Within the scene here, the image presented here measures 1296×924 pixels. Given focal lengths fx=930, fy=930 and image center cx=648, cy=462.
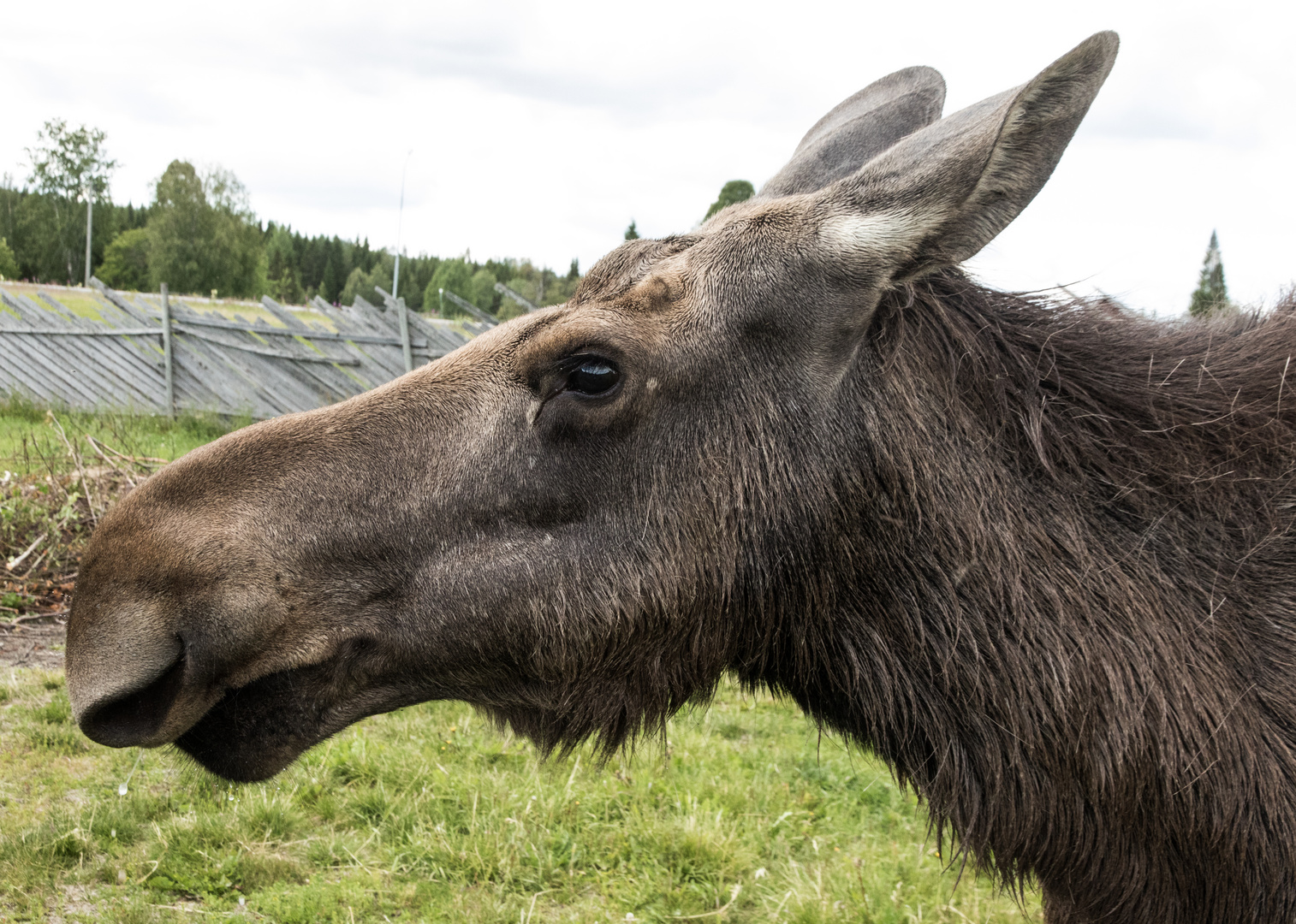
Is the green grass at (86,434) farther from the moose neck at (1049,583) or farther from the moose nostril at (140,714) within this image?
the moose neck at (1049,583)

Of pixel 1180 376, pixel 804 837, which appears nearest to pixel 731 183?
pixel 804 837

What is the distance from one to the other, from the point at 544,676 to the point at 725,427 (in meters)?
0.77

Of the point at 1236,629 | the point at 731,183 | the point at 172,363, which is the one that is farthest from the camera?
the point at 731,183

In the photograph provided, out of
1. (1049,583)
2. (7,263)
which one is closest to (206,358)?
(1049,583)

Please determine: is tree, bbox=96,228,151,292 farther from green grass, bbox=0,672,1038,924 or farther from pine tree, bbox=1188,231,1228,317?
pine tree, bbox=1188,231,1228,317

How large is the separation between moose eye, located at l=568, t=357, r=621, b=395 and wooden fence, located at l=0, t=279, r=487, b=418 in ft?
40.9

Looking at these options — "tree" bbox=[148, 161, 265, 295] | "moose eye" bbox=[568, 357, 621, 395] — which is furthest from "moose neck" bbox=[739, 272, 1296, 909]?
"tree" bbox=[148, 161, 265, 295]

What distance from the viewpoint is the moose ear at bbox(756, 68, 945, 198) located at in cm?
302

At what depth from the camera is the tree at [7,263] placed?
2466 inches

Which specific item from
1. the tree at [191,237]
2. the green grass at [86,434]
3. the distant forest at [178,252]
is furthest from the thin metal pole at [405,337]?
the tree at [191,237]

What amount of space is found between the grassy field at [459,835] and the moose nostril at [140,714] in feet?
3.53

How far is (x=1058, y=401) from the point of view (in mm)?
2232

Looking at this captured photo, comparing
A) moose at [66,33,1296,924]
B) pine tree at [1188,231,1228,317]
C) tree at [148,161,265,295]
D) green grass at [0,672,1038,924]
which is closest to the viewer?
moose at [66,33,1296,924]

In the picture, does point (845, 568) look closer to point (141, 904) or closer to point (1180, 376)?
point (1180, 376)
